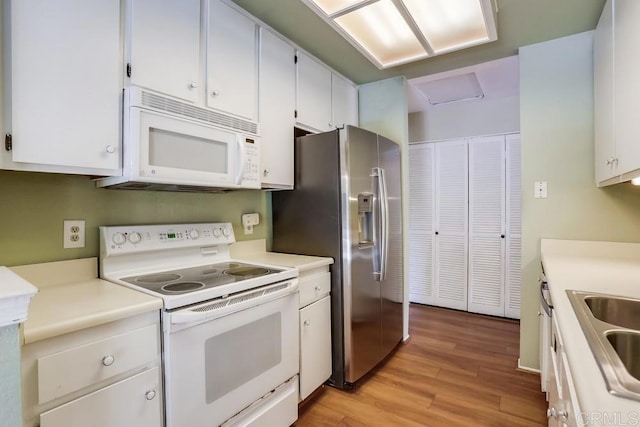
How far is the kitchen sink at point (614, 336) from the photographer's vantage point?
58 centimetres

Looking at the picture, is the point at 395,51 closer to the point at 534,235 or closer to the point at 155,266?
the point at 534,235

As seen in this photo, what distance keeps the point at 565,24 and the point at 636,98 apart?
1170mm

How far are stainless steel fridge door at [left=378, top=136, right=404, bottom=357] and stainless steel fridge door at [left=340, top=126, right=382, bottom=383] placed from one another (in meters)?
0.16

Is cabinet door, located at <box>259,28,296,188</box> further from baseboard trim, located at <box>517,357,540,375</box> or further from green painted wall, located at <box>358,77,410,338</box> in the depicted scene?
baseboard trim, located at <box>517,357,540,375</box>

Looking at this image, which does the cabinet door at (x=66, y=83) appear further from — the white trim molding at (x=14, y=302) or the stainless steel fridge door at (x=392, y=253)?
the stainless steel fridge door at (x=392, y=253)

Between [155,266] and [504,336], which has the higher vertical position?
[155,266]

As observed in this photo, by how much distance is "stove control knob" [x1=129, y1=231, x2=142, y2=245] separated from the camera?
1.53 m

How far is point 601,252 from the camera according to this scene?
6.62ft

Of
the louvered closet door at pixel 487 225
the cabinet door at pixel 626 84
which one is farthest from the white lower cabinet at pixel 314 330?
the louvered closet door at pixel 487 225

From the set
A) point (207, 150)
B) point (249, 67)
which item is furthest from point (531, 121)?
point (207, 150)

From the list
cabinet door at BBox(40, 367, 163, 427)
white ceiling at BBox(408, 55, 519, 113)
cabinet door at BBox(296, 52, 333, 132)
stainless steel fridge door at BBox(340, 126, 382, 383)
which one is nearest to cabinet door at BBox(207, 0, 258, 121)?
cabinet door at BBox(296, 52, 333, 132)

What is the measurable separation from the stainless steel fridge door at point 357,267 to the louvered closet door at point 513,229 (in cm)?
188

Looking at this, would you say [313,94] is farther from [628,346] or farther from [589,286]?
[628,346]

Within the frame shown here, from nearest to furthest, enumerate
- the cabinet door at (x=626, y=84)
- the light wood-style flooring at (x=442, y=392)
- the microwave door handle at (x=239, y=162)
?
the cabinet door at (x=626, y=84), the microwave door handle at (x=239, y=162), the light wood-style flooring at (x=442, y=392)
